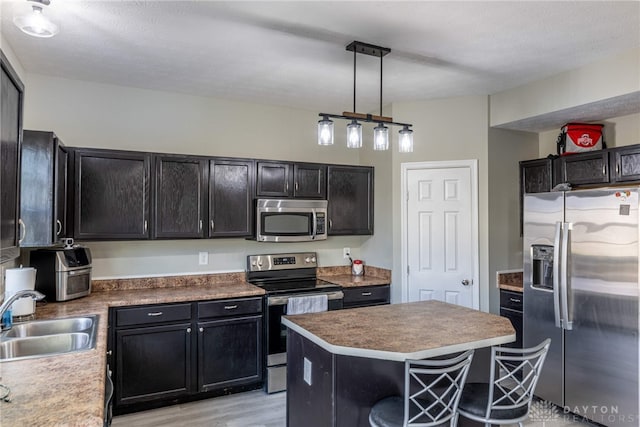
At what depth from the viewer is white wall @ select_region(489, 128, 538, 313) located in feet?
13.4

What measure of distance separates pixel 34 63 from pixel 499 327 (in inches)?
148

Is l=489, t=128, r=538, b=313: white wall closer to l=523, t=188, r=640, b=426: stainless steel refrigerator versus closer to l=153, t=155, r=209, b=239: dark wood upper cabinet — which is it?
l=523, t=188, r=640, b=426: stainless steel refrigerator

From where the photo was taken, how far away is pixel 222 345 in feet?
11.7

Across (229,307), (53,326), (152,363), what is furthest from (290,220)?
(53,326)

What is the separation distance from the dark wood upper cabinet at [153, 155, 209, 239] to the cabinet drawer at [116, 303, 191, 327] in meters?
0.62

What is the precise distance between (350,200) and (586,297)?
90.0 inches

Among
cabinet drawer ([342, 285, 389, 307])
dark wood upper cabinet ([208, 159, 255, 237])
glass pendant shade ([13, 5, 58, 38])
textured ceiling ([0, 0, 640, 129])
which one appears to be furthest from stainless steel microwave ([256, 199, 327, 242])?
glass pendant shade ([13, 5, 58, 38])

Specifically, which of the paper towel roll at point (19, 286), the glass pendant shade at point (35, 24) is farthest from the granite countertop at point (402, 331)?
the glass pendant shade at point (35, 24)

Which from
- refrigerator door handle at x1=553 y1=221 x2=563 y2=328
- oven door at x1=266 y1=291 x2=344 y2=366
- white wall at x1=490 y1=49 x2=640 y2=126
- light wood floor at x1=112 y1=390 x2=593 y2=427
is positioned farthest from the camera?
oven door at x1=266 y1=291 x2=344 y2=366

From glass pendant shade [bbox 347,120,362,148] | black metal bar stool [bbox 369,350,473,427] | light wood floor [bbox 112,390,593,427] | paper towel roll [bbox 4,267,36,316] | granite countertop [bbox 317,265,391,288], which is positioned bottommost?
light wood floor [bbox 112,390,593,427]

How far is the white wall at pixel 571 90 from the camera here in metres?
3.03

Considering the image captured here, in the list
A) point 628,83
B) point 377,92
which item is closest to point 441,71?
point 377,92

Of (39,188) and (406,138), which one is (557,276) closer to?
(406,138)

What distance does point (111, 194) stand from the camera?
344 centimetres
